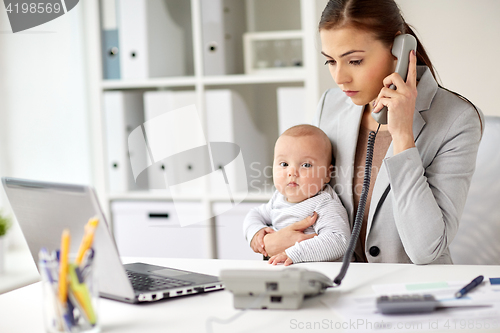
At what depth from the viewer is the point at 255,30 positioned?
266cm

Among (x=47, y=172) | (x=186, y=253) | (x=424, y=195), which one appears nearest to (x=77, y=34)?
(x=47, y=172)

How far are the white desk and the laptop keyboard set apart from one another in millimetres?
40

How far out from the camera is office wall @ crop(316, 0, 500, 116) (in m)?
2.30

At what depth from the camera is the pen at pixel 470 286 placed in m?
0.87

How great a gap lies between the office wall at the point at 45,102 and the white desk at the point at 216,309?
169cm

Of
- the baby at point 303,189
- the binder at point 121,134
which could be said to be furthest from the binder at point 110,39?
the baby at point 303,189

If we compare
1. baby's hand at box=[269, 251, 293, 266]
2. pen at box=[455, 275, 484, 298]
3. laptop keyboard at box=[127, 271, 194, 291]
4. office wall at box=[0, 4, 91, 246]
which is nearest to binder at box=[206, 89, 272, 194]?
office wall at box=[0, 4, 91, 246]

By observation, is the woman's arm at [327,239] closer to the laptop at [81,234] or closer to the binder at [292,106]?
the laptop at [81,234]

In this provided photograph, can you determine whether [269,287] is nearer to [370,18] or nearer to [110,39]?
[370,18]

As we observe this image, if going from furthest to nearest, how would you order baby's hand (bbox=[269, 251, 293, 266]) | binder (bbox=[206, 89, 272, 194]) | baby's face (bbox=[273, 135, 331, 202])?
1. binder (bbox=[206, 89, 272, 194])
2. baby's face (bbox=[273, 135, 331, 202])
3. baby's hand (bbox=[269, 251, 293, 266])

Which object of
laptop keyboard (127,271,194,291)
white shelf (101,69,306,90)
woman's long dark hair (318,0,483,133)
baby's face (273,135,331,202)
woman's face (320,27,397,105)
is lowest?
laptop keyboard (127,271,194,291)

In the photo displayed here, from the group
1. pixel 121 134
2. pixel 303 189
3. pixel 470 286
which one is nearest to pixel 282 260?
pixel 303 189

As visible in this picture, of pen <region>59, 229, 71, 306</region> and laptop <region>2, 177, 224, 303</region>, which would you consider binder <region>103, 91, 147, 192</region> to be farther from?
pen <region>59, 229, 71, 306</region>

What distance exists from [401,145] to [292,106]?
111cm
